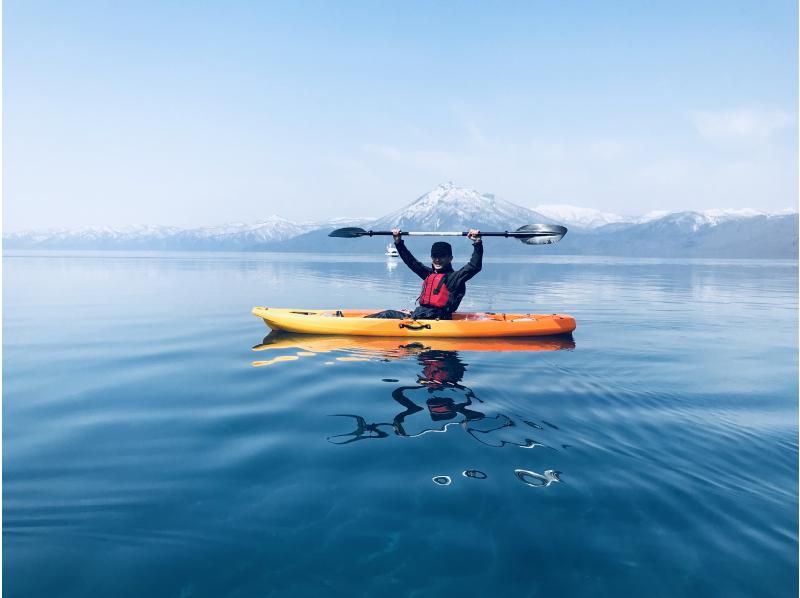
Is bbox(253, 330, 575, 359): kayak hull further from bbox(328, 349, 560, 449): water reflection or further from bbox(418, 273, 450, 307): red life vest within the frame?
bbox(328, 349, 560, 449): water reflection

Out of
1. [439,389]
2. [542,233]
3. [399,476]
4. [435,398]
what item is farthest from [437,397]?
[542,233]

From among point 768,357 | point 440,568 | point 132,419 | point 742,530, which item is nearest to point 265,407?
point 132,419

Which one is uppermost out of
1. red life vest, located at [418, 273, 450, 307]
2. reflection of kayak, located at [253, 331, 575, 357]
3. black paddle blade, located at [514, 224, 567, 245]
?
black paddle blade, located at [514, 224, 567, 245]

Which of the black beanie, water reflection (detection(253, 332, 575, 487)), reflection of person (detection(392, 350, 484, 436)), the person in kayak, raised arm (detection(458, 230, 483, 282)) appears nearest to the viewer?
water reflection (detection(253, 332, 575, 487))

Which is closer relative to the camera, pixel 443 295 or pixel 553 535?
pixel 553 535

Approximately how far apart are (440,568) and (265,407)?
4.95 m

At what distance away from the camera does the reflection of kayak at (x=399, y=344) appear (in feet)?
42.9

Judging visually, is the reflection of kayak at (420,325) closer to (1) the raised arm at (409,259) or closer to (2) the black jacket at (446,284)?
(2) the black jacket at (446,284)

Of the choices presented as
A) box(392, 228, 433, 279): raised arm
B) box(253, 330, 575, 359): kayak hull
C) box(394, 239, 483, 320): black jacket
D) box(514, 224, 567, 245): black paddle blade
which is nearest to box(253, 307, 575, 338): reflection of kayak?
box(253, 330, 575, 359): kayak hull

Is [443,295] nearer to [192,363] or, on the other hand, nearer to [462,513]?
[192,363]

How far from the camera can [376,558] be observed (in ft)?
13.3

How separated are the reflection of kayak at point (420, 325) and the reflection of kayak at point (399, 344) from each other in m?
0.18

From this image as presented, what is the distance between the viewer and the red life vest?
46.3 feet

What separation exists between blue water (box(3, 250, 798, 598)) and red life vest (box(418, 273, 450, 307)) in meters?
2.75
